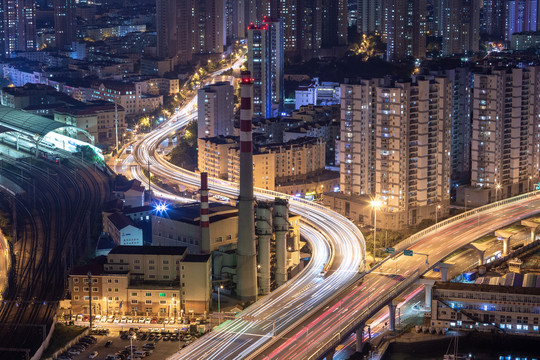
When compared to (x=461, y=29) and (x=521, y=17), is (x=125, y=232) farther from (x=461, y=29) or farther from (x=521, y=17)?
(x=521, y=17)

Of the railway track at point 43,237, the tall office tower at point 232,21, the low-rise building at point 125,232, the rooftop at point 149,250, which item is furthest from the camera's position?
the tall office tower at point 232,21

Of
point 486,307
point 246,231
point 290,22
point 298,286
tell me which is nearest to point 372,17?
point 290,22

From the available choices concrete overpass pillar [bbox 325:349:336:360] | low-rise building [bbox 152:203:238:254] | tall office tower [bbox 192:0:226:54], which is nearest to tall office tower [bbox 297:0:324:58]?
tall office tower [bbox 192:0:226:54]

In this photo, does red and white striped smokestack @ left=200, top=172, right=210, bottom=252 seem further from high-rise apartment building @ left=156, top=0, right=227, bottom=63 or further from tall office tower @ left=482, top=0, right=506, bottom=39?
tall office tower @ left=482, top=0, right=506, bottom=39

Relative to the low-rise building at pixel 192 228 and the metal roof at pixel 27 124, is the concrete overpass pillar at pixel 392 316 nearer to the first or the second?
the low-rise building at pixel 192 228

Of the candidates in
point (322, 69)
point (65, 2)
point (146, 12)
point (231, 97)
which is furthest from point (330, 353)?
point (146, 12)

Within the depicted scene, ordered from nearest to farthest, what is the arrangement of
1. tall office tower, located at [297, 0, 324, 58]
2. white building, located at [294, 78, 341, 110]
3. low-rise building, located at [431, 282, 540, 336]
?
low-rise building, located at [431, 282, 540, 336] → white building, located at [294, 78, 341, 110] → tall office tower, located at [297, 0, 324, 58]

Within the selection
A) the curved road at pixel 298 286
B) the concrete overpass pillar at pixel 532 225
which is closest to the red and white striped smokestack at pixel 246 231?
the curved road at pixel 298 286
